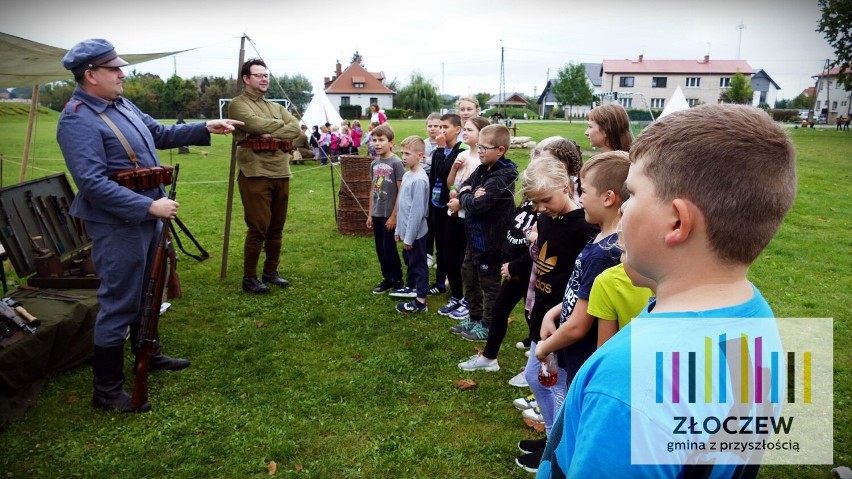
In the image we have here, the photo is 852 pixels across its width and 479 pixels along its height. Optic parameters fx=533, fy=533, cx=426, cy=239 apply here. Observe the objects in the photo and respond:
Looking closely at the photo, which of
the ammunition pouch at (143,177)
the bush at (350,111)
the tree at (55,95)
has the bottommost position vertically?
the ammunition pouch at (143,177)

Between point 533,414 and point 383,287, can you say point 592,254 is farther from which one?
point 383,287

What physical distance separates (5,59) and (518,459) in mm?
6427

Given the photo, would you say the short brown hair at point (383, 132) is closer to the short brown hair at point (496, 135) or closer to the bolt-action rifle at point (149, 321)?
the short brown hair at point (496, 135)

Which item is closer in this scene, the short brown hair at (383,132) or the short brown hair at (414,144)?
the short brown hair at (414,144)

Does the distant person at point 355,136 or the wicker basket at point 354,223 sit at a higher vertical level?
the distant person at point 355,136

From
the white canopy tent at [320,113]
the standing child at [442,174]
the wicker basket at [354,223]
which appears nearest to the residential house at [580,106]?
the white canopy tent at [320,113]

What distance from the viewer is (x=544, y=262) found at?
315 cm

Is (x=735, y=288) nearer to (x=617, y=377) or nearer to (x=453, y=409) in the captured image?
(x=617, y=377)

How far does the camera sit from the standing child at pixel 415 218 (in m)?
5.43

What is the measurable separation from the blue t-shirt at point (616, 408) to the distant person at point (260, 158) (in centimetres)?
513

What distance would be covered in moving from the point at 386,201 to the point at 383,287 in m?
1.03

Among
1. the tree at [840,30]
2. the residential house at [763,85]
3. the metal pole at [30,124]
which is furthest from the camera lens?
the residential house at [763,85]

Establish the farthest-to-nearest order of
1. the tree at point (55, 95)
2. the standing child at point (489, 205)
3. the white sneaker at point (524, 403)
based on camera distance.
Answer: the tree at point (55, 95) < the standing child at point (489, 205) < the white sneaker at point (524, 403)

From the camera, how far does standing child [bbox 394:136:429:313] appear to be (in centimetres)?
543
